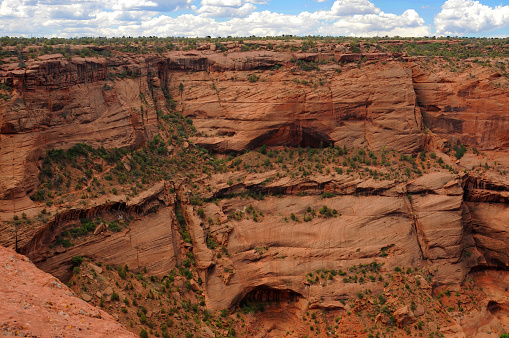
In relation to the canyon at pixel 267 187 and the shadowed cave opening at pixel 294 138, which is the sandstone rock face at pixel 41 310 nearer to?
the canyon at pixel 267 187

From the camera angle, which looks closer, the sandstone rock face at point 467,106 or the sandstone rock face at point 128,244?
the sandstone rock face at point 128,244

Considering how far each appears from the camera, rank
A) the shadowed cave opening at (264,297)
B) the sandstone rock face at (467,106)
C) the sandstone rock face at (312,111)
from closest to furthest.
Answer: the shadowed cave opening at (264,297), the sandstone rock face at (312,111), the sandstone rock face at (467,106)

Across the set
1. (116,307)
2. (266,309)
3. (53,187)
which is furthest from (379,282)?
(53,187)

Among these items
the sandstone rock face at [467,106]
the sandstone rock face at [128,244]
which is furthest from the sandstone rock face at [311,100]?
the sandstone rock face at [128,244]

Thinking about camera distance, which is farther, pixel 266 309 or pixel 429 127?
pixel 429 127

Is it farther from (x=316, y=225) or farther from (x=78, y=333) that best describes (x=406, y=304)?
(x=78, y=333)

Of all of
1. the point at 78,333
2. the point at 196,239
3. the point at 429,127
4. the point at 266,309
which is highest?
the point at 429,127
